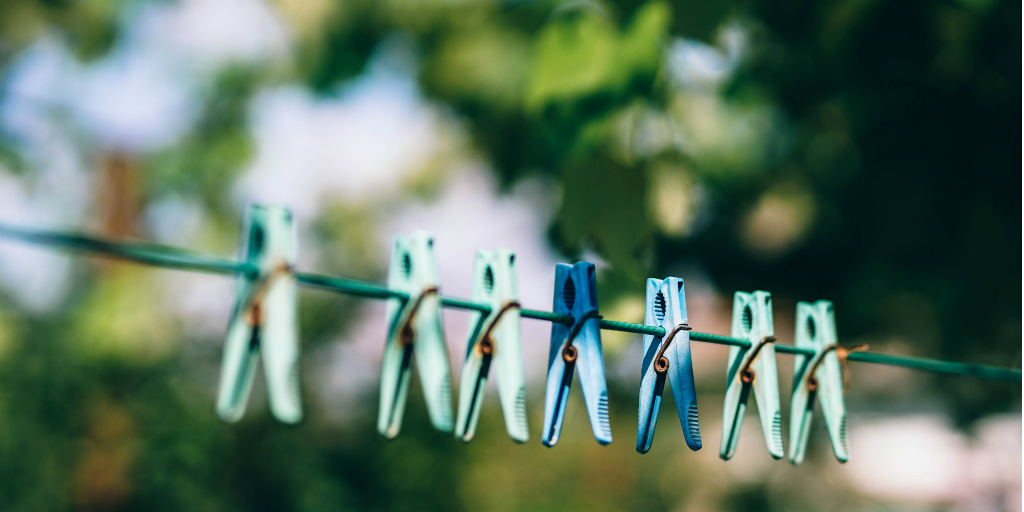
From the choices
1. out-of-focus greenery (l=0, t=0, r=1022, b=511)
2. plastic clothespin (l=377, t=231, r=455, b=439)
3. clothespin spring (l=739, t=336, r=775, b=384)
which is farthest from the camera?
out-of-focus greenery (l=0, t=0, r=1022, b=511)

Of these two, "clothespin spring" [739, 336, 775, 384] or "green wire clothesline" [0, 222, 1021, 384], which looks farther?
"clothespin spring" [739, 336, 775, 384]

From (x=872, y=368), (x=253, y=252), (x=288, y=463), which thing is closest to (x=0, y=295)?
(x=288, y=463)

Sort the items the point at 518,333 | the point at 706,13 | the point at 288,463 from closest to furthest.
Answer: the point at 518,333 → the point at 706,13 → the point at 288,463

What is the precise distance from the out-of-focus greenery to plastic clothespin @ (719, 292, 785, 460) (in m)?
0.33

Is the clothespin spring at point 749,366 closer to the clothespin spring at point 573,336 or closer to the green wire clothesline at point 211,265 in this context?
the green wire clothesline at point 211,265

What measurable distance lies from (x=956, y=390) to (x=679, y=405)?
7.15 ft

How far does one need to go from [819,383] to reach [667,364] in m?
0.32

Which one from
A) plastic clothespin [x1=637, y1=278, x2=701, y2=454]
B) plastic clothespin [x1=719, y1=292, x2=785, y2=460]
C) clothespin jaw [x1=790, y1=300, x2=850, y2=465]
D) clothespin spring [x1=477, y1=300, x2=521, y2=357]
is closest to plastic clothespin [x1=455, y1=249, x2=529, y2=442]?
clothespin spring [x1=477, y1=300, x2=521, y2=357]

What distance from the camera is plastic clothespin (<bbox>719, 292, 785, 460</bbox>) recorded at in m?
0.91

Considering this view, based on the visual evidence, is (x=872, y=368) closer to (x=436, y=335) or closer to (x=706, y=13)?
(x=706, y=13)

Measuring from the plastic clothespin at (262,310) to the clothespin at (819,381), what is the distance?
2.25 ft

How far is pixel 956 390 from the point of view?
2.54 metres

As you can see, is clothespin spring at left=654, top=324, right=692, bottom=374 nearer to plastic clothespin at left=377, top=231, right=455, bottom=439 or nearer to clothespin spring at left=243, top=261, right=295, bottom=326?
plastic clothespin at left=377, top=231, right=455, bottom=439

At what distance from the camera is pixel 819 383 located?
3.34 feet
